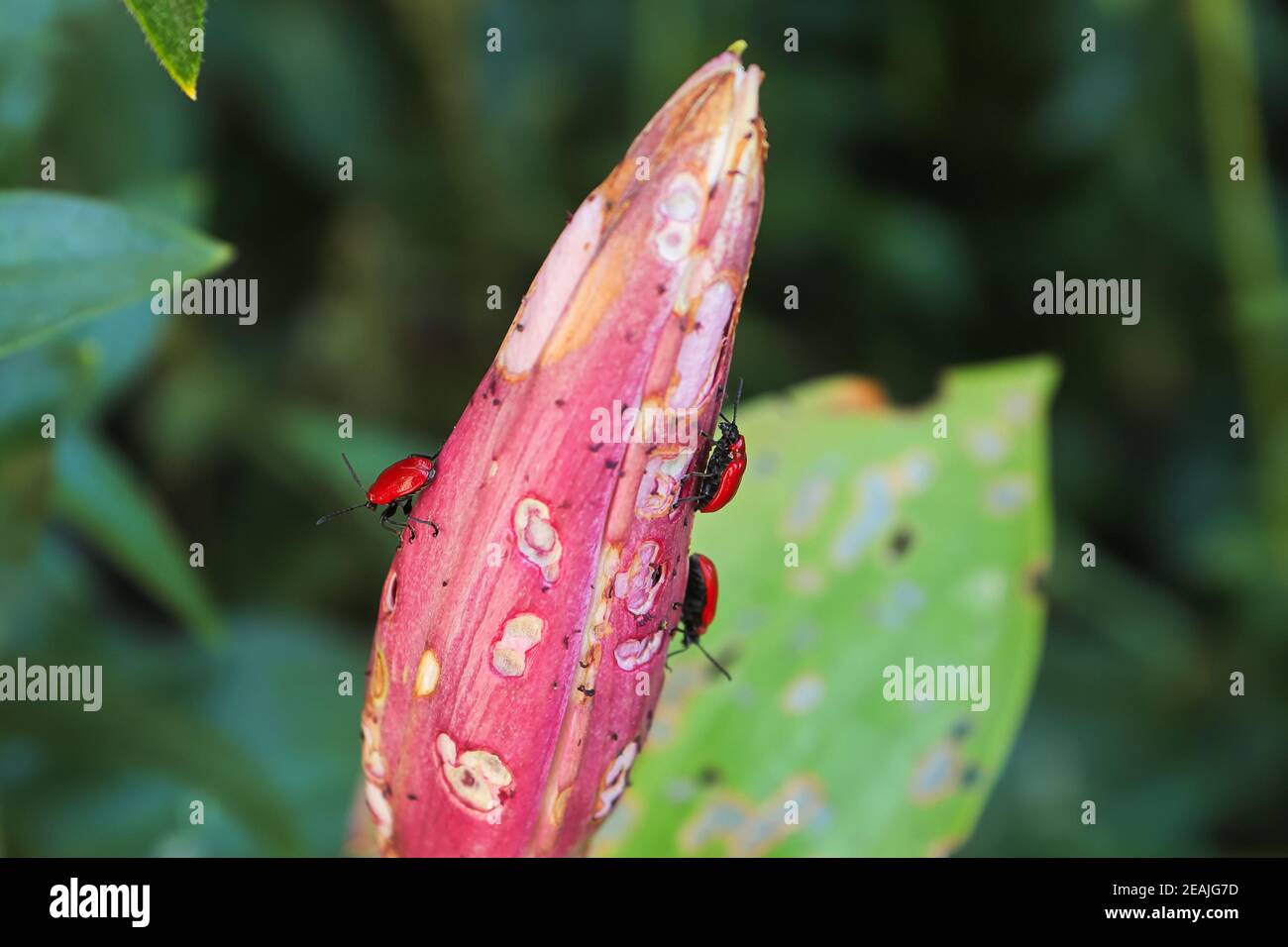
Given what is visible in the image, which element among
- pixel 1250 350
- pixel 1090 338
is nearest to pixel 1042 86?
pixel 1090 338

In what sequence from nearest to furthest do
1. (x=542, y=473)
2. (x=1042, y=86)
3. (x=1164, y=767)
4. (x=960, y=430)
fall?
(x=542, y=473) → (x=960, y=430) → (x=1164, y=767) → (x=1042, y=86)

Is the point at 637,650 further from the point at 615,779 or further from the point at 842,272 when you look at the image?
the point at 842,272

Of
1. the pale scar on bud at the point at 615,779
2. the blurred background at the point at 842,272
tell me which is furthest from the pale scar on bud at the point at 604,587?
A: the blurred background at the point at 842,272

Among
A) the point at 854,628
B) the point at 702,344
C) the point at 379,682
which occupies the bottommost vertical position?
the point at 854,628

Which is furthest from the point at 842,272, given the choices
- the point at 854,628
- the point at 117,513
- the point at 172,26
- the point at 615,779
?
the point at 172,26

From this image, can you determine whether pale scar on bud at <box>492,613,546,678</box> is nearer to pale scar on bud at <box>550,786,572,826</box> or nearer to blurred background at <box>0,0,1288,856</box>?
pale scar on bud at <box>550,786,572,826</box>

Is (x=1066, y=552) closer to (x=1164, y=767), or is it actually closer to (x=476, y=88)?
(x=1164, y=767)
